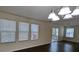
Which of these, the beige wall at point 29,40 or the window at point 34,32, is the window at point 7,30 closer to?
the beige wall at point 29,40

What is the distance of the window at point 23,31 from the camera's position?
120 centimetres

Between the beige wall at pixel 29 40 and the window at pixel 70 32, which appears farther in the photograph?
the window at pixel 70 32

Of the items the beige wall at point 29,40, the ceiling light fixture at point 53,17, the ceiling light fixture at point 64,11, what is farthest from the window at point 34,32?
the ceiling light fixture at point 64,11

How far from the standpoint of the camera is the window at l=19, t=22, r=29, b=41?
1.20 metres

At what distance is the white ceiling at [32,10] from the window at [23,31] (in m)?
0.16

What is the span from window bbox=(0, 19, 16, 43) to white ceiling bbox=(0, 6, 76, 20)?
6.8 inches

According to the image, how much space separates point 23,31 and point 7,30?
0.24 meters

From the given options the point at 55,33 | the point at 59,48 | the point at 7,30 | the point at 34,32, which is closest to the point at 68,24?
the point at 55,33

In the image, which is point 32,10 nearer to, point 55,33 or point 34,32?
point 34,32

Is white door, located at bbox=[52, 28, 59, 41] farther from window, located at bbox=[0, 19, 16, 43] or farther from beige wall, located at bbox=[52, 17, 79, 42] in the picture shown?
window, located at bbox=[0, 19, 16, 43]

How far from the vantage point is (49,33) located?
128 cm
